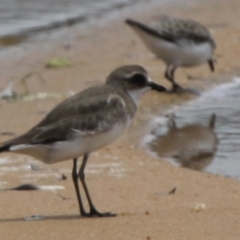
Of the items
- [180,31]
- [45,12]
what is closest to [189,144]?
[180,31]

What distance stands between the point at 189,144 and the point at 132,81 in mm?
2042

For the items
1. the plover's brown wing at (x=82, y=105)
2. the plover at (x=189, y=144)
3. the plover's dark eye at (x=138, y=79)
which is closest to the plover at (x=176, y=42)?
the plover at (x=189, y=144)

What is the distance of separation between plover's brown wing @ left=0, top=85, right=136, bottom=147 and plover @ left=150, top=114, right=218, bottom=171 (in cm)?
153

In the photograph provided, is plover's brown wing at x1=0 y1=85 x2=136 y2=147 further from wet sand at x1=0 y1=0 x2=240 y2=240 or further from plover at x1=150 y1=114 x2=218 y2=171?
plover at x1=150 y1=114 x2=218 y2=171

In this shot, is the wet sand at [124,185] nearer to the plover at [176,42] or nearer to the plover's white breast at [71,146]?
the plover at [176,42]

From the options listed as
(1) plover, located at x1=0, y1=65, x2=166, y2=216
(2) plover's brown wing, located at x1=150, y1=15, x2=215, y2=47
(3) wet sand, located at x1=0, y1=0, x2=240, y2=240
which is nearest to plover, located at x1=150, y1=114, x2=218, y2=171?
(3) wet sand, located at x1=0, y1=0, x2=240, y2=240

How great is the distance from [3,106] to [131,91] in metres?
3.11

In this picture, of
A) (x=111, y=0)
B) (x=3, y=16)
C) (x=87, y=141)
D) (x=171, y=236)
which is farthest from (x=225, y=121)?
(x=111, y=0)

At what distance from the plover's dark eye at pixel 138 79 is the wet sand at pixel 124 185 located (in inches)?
30.7

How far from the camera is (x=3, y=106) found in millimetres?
8891

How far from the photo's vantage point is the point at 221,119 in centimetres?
862

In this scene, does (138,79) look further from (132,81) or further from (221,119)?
(221,119)

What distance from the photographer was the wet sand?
16.3 ft

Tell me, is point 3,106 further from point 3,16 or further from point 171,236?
point 3,16
